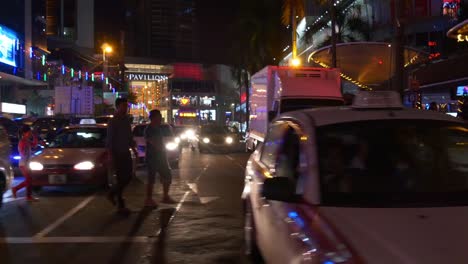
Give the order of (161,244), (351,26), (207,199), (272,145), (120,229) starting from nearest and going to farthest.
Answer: (272,145), (161,244), (120,229), (207,199), (351,26)

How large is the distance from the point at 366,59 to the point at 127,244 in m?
18.8

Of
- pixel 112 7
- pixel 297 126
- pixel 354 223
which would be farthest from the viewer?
pixel 112 7

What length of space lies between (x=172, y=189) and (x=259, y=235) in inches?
312

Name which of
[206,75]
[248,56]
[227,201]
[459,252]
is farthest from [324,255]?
[206,75]

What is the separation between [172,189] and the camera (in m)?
13.2

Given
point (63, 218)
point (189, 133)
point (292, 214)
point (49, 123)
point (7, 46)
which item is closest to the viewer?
point (292, 214)

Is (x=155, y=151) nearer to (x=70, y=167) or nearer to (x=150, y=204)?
(x=150, y=204)

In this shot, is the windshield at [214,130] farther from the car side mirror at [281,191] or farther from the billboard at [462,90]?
the car side mirror at [281,191]

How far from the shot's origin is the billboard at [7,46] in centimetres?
3525

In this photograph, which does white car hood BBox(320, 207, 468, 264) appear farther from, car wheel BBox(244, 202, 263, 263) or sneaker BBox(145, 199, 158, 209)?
sneaker BBox(145, 199, 158, 209)

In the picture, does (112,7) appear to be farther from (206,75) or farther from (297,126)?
(297,126)

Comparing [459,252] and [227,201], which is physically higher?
[459,252]

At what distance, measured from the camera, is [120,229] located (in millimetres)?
8547

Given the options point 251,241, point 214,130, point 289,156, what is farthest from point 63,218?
point 214,130
